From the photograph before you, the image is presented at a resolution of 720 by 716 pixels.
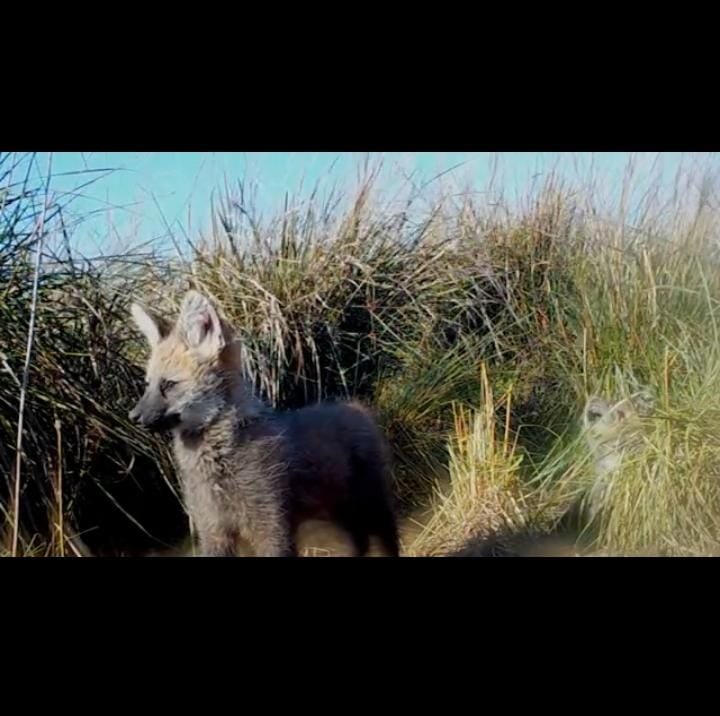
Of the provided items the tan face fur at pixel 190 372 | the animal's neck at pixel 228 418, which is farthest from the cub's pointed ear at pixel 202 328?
the animal's neck at pixel 228 418

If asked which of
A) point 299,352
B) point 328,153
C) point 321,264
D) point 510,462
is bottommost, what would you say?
point 510,462

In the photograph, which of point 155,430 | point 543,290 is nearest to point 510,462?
point 543,290

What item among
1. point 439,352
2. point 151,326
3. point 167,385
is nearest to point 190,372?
point 167,385

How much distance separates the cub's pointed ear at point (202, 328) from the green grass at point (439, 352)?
6 cm

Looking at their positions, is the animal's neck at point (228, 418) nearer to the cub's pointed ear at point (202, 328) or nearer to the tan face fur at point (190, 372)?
the tan face fur at point (190, 372)

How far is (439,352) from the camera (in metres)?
3.43

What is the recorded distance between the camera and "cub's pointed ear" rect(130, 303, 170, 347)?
10.9ft

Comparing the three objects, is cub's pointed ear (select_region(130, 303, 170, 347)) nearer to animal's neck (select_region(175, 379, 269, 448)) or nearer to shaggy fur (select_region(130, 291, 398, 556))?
shaggy fur (select_region(130, 291, 398, 556))

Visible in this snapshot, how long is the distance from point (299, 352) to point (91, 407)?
578 mm

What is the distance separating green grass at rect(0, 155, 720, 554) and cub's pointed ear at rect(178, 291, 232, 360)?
0.06m

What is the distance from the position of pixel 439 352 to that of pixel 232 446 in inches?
24.3

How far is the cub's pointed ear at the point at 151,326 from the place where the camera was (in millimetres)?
3334
